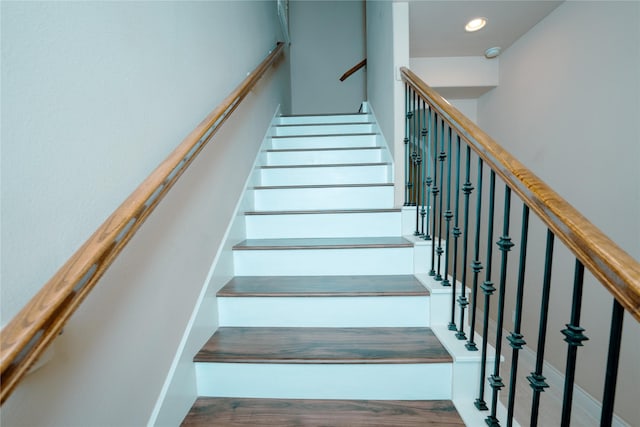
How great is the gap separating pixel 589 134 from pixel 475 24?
1110 millimetres

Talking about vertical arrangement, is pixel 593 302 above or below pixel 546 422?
above

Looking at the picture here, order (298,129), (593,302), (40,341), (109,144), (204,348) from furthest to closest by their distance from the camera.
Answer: (298,129), (593,302), (204,348), (109,144), (40,341)

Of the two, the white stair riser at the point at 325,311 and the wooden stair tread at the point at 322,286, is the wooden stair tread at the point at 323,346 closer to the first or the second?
the white stair riser at the point at 325,311

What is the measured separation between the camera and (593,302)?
2.06 m

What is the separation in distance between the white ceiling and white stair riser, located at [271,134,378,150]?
858 millimetres

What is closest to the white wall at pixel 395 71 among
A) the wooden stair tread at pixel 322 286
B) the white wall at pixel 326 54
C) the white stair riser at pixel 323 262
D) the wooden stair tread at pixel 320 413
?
the white stair riser at pixel 323 262

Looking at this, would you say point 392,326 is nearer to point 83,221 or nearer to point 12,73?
point 83,221

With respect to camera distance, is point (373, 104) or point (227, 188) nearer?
point (227, 188)

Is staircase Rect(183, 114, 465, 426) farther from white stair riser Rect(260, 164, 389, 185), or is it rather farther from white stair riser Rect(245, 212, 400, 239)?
white stair riser Rect(260, 164, 389, 185)

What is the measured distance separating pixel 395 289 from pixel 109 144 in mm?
1253

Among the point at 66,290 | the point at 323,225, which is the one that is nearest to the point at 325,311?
the point at 323,225

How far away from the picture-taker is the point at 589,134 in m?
2.09

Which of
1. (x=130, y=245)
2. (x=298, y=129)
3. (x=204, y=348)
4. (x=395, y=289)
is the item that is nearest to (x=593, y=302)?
(x=395, y=289)

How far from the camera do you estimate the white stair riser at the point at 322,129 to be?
11.3 ft
